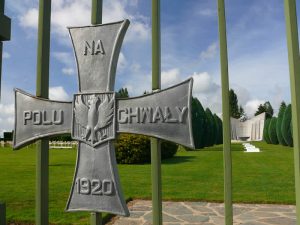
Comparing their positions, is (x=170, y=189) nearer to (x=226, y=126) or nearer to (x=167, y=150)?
(x=226, y=126)

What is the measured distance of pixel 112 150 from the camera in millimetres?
2373

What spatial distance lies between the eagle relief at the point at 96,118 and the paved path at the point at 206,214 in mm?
3088

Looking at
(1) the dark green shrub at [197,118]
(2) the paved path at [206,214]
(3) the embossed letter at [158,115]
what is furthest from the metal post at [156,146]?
(1) the dark green shrub at [197,118]

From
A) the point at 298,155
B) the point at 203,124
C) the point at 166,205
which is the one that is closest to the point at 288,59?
the point at 298,155

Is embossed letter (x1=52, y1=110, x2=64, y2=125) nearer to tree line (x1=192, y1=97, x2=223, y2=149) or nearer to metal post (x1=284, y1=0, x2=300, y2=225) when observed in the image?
metal post (x1=284, y1=0, x2=300, y2=225)

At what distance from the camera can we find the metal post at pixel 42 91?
8.22 ft

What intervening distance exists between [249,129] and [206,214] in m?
57.5

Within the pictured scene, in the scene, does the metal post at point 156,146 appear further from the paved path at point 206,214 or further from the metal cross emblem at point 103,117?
the paved path at point 206,214

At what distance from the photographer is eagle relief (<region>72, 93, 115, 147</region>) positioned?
2.32 metres

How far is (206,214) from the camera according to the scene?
5.64 metres

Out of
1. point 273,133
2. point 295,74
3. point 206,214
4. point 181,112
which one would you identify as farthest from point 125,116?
point 273,133

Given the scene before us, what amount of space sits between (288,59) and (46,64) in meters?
1.59

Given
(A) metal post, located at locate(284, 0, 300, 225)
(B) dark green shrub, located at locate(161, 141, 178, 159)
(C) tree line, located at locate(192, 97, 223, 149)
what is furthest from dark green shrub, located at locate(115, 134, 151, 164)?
(A) metal post, located at locate(284, 0, 300, 225)

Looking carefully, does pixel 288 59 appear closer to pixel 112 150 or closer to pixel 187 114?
pixel 187 114
